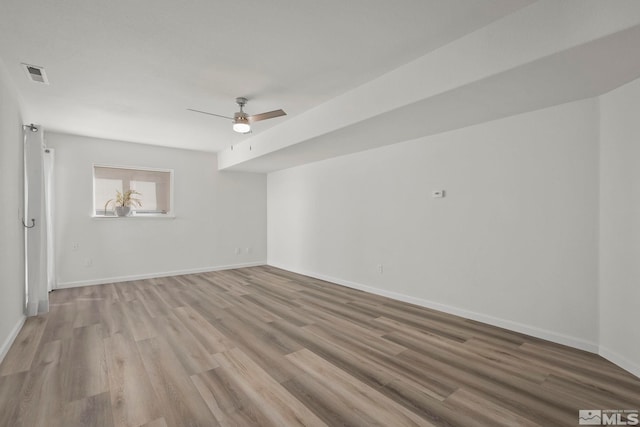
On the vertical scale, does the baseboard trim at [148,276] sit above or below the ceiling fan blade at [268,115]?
below

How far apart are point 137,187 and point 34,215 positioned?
96.1 inches

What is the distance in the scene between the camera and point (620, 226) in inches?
96.0

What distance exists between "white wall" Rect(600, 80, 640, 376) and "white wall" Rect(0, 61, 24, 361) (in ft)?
16.8

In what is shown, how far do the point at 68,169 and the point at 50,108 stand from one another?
1628mm

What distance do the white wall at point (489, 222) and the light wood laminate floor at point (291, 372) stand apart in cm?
34

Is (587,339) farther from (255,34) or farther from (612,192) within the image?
(255,34)

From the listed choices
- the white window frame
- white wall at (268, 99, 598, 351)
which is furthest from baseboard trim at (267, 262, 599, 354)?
the white window frame

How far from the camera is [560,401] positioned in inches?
77.4

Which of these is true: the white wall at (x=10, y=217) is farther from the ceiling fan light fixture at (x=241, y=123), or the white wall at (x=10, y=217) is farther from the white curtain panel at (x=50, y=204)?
the ceiling fan light fixture at (x=241, y=123)

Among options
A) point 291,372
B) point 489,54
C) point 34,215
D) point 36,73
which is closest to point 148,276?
point 34,215

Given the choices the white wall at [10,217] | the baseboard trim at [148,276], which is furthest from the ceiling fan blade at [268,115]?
the baseboard trim at [148,276]

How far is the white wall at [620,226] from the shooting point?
2.30m

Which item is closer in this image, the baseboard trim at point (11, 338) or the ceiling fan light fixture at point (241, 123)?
the baseboard trim at point (11, 338)

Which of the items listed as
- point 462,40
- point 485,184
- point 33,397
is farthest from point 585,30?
point 33,397
